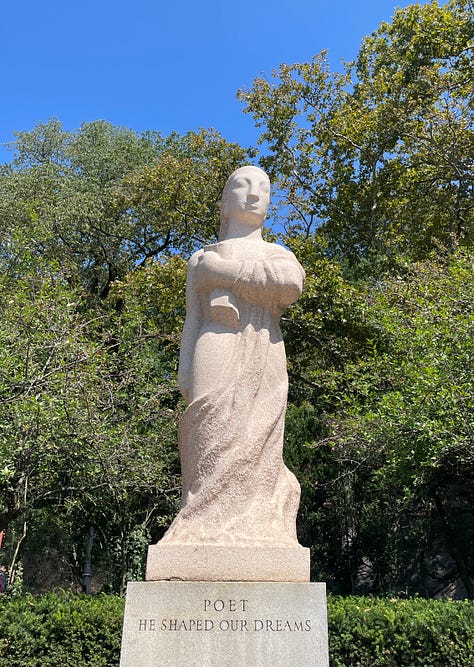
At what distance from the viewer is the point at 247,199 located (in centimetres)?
551

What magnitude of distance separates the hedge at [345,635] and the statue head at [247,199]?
15.5 ft

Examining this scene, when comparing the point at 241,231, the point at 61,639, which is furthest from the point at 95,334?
the point at 241,231

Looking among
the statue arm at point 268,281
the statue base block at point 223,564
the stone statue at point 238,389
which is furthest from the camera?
the statue arm at point 268,281

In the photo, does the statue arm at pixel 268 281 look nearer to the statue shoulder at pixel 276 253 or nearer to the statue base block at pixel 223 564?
the statue shoulder at pixel 276 253

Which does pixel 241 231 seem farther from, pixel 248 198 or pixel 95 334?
pixel 95 334

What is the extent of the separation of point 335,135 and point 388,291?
6.46 metres

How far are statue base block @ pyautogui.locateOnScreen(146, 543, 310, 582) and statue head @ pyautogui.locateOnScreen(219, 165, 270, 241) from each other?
8.49ft

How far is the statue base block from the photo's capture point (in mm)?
4199

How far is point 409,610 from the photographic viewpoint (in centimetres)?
770

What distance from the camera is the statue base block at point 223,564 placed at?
13.8 ft

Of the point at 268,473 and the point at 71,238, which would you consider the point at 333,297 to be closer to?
the point at 71,238

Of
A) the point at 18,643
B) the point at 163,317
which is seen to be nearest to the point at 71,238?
the point at 163,317

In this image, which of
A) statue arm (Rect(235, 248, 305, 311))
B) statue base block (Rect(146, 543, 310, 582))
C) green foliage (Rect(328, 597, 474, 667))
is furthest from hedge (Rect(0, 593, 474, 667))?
statue arm (Rect(235, 248, 305, 311))

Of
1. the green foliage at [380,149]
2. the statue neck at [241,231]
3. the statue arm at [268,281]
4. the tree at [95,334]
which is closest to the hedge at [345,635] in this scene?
the tree at [95,334]
